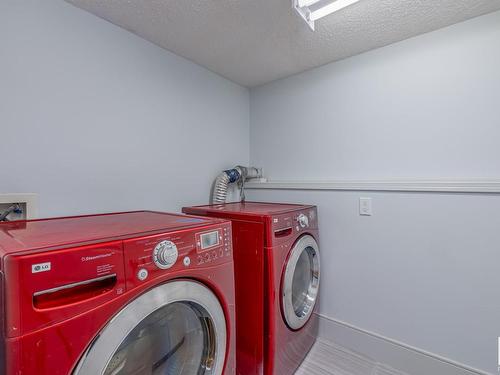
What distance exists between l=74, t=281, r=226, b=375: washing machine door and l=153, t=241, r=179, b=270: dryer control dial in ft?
0.22

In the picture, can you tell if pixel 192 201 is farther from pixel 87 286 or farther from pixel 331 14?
pixel 331 14

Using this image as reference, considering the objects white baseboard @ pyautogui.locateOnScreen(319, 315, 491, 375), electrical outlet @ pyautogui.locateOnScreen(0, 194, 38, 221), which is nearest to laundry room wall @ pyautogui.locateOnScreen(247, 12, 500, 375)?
white baseboard @ pyautogui.locateOnScreen(319, 315, 491, 375)

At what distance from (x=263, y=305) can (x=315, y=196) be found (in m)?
0.94

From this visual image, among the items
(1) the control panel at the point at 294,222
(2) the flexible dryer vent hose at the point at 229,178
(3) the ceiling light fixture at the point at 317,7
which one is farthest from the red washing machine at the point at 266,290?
(3) the ceiling light fixture at the point at 317,7

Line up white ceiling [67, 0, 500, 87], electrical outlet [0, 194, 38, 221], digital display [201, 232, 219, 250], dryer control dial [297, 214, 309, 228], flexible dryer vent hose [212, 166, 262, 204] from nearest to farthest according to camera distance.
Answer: digital display [201, 232, 219, 250] < electrical outlet [0, 194, 38, 221] < white ceiling [67, 0, 500, 87] < dryer control dial [297, 214, 309, 228] < flexible dryer vent hose [212, 166, 262, 204]

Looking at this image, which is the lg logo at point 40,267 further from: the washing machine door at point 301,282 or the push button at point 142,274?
the washing machine door at point 301,282

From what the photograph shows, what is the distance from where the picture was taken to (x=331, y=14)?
54.2 inches

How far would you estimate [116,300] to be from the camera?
2.28 feet

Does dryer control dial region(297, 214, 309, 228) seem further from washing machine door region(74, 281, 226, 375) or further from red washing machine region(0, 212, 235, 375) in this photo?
washing machine door region(74, 281, 226, 375)

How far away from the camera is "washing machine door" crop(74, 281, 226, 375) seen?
0.72 metres

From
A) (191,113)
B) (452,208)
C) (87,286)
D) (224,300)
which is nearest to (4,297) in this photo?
(87,286)

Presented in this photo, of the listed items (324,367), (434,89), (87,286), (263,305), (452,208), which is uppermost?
(434,89)

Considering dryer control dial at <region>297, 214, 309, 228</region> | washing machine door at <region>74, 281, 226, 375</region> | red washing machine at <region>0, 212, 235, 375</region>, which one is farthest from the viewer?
dryer control dial at <region>297, 214, 309, 228</region>

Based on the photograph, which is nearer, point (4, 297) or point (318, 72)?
point (4, 297)
